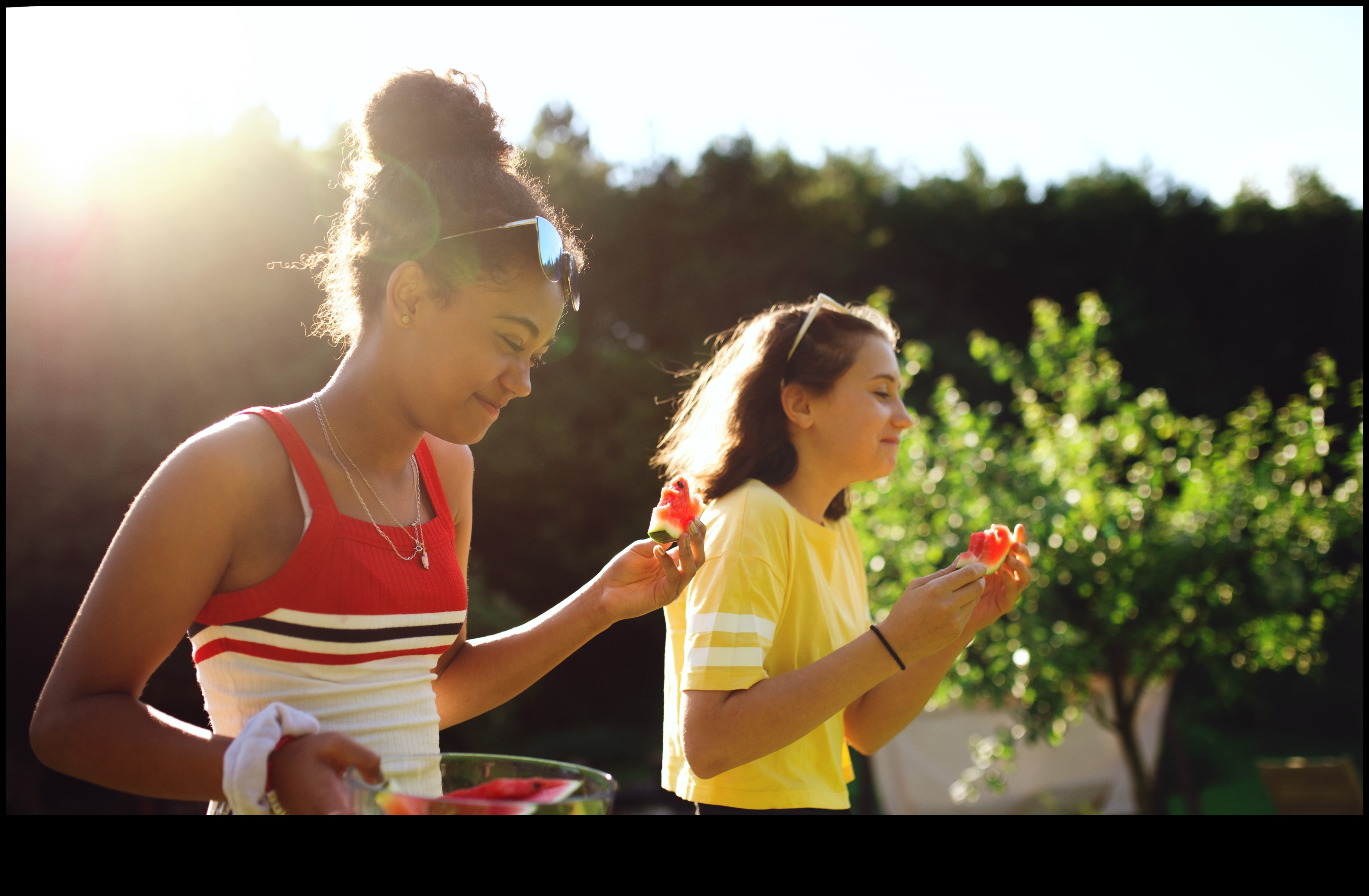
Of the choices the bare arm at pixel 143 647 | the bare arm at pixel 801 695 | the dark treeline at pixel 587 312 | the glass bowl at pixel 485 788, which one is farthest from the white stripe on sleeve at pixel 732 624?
the dark treeline at pixel 587 312

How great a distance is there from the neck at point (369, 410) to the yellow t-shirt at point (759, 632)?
70 cm

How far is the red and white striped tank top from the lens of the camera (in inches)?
56.2

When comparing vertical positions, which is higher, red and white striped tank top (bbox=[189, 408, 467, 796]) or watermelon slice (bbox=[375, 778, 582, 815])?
red and white striped tank top (bbox=[189, 408, 467, 796])

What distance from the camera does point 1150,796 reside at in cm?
712

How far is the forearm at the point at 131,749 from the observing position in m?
1.23

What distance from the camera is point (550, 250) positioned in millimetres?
1793

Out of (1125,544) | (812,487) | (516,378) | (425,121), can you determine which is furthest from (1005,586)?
(1125,544)

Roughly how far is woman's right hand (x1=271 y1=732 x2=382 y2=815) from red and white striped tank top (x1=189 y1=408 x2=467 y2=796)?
5.5 inches

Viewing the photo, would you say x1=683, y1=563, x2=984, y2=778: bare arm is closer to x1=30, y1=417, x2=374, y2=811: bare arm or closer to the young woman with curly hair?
the young woman with curly hair

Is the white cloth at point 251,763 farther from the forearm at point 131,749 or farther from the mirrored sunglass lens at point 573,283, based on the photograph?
the mirrored sunglass lens at point 573,283

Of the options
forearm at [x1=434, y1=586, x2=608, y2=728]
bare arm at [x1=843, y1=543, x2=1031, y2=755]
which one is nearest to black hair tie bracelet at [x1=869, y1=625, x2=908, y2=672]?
bare arm at [x1=843, y1=543, x2=1031, y2=755]

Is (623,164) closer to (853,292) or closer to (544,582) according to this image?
(853,292)
